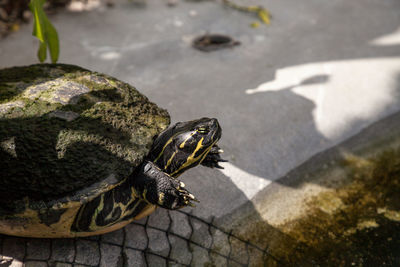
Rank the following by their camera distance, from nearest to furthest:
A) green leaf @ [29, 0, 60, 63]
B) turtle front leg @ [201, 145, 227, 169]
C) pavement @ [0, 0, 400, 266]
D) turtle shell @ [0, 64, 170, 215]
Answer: turtle shell @ [0, 64, 170, 215]
turtle front leg @ [201, 145, 227, 169]
green leaf @ [29, 0, 60, 63]
pavement @ [0, 0, 400, 266]

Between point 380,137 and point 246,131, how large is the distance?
4.50 ft

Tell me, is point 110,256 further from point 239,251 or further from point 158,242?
point 239,251

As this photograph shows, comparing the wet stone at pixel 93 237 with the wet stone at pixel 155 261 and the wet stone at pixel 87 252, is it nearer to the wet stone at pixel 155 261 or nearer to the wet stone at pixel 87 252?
the wet stone at pixel 87 252

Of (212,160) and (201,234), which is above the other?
(212,160)

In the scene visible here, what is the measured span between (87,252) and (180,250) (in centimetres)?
60

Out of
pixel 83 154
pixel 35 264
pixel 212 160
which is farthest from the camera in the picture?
pixel 212 160

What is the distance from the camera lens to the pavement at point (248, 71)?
3047 mm

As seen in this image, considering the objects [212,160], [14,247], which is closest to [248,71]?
[212,160]

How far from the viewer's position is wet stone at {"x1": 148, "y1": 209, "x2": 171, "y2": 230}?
8.41ft

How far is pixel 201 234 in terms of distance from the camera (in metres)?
2.56

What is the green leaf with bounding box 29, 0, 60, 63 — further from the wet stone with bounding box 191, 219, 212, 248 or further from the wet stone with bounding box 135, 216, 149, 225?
the wet stone with bounding box 191, 219, 212, 248

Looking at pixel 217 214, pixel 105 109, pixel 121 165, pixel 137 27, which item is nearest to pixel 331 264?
pixel 217 214

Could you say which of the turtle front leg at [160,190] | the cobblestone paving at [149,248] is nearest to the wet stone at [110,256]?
the cobblestone paving at [149,248]

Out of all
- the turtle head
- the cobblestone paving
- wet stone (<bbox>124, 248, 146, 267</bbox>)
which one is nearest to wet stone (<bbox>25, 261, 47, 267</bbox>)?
the cobblestone paving
